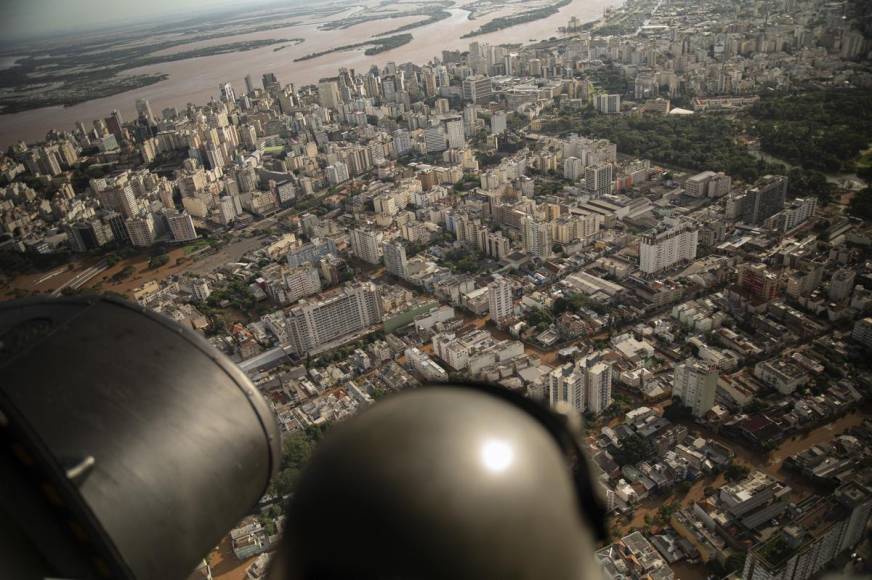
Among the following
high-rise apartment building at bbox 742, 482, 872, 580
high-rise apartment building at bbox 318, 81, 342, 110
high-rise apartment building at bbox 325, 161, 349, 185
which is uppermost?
high-rise apartment building at bbox 318, 81, 342, 110

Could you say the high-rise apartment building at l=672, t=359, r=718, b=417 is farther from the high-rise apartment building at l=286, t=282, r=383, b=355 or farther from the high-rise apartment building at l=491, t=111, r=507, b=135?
the high-rise apartment building at l=491, t=111, r=507, b=135

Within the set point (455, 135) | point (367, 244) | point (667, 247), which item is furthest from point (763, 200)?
point (455, 135)

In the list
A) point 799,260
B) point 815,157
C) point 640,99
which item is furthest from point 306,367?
point 640,99

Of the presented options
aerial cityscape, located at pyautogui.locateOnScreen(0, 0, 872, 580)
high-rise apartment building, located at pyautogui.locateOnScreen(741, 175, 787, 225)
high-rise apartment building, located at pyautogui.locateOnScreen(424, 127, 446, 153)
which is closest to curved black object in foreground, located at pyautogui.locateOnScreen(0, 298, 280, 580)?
aerial cityscape, located at pyautogui.locateOnScreen(0, 0, 872, 580)

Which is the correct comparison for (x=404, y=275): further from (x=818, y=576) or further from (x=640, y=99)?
(x=640, y=99)

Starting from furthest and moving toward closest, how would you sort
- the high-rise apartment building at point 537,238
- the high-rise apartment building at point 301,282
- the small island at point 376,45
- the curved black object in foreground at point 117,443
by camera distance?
the small island at point 376,45 < the high-rise apartment building at point 537,238 < the high-rise apartment building at point 301,282 < the curved black object in foreground at point 117,443

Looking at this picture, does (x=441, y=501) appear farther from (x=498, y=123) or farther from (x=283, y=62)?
(x=283, y=62)

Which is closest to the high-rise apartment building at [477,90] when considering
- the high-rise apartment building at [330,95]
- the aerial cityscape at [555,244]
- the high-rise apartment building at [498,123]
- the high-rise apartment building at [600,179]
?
the aerial cityscape at [555,244]

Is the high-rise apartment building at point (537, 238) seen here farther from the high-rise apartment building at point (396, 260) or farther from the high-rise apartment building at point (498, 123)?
the high-rise apartment building at point (498, 123)
